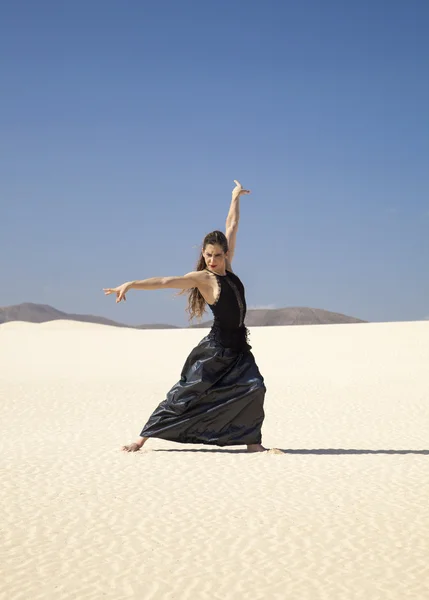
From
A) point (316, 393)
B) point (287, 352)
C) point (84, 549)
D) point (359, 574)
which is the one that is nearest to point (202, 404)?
point (84, 549)

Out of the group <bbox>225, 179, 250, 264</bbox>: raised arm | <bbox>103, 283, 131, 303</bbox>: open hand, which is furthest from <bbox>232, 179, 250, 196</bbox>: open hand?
<bbox>103, 283, 131, 303</bbox>: open hand

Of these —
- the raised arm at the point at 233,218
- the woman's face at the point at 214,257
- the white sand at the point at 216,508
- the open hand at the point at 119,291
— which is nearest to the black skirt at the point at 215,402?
the white sand at the point at 216,508

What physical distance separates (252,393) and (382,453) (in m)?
1.77

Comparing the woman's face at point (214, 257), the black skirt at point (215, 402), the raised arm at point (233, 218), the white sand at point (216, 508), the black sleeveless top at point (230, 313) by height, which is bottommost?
the white sand at point (216, 508)

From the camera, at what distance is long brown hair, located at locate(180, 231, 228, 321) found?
8391mm

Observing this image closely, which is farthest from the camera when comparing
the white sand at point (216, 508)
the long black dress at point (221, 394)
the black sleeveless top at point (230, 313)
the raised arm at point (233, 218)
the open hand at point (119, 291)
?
the raised arm at point (233, 218)

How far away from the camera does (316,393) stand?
1741cm

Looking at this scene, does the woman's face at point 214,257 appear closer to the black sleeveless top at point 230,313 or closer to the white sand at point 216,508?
the black sleeveless top at point 230,313

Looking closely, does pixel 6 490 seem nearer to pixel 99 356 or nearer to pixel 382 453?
pixel 382 453

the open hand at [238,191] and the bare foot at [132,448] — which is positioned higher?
the open hand at [238,191]

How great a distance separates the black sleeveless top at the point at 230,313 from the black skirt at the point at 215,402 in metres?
0.09

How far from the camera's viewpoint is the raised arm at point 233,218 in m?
8.78

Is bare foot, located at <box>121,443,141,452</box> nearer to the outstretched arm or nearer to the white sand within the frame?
the white sand

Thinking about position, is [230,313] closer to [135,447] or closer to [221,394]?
[221,394]
